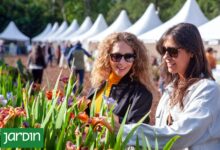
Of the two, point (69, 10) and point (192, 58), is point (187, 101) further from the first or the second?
point (69, 10)

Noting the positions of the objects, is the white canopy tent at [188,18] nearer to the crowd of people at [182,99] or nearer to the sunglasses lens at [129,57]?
the sunglasses lens at [129,57]

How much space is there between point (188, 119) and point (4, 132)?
0.77m

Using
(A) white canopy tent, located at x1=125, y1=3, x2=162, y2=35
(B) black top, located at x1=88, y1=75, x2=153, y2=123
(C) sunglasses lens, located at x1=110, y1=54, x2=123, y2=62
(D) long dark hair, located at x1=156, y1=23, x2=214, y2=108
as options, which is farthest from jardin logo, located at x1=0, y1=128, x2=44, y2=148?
(A) white canopy tent, located at x1=125, y1=3, x2=162, y2=35

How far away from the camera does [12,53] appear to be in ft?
139

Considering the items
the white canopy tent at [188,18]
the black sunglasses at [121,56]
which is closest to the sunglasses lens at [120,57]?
the black sunglasses at [121,56]

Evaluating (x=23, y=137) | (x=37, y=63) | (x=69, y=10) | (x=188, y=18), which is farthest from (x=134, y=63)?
(x=69, y=10)

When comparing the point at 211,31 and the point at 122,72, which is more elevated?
the point at 211,31

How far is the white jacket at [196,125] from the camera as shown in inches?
80.6

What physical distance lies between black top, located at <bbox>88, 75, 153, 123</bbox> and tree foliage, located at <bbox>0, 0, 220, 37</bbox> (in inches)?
1749

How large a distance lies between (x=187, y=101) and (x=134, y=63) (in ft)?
3.07

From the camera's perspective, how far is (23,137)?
1.61 m

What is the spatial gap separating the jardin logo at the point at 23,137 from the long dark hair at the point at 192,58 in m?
0.79

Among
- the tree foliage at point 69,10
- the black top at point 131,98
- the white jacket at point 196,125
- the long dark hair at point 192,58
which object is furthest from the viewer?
the tree foliage at point 69,10

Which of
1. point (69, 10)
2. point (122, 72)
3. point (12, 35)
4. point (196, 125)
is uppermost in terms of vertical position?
point (69, 10)
